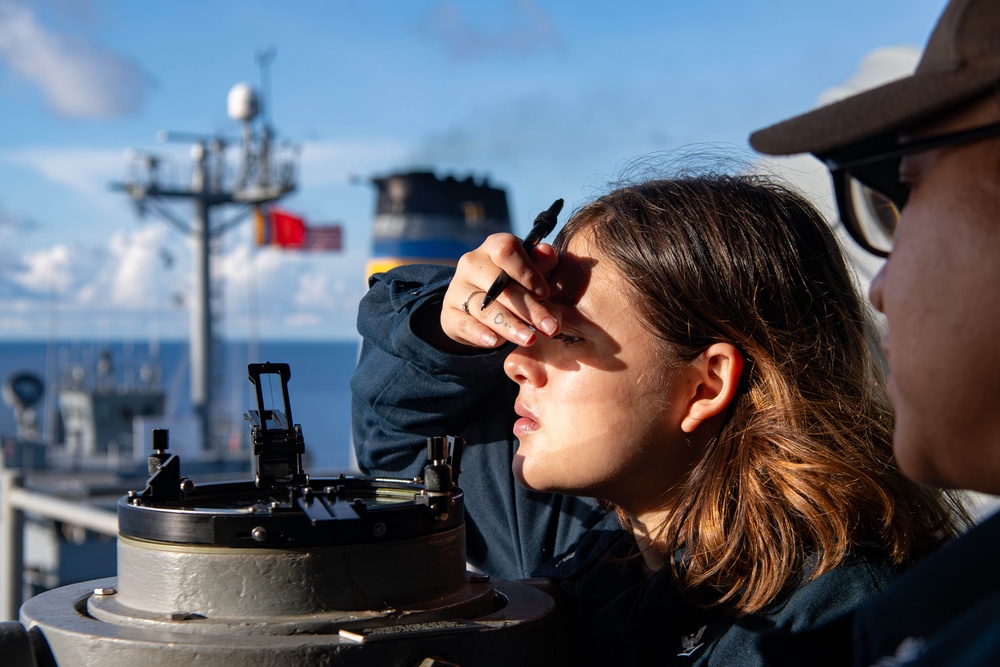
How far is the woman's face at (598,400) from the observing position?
1.85 m

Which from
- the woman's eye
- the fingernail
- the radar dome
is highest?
the radar dome

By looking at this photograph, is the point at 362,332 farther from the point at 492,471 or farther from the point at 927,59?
the point at 927,59

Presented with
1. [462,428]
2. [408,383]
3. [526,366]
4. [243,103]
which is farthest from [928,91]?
[243,103]

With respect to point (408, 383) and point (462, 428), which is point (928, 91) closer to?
point (408, 383)

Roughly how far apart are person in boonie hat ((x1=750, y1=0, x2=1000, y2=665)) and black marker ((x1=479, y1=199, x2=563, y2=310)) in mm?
674

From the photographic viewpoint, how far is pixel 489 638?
1.42m

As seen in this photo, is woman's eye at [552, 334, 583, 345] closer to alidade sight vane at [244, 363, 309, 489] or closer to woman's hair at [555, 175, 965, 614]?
A: woman's hair at [555, 175, 965, 614]

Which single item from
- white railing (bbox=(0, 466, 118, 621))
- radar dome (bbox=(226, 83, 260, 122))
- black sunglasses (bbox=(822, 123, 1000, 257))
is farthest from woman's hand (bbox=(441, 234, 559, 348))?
radar dome (bbox=(226, 83, 260, 122))

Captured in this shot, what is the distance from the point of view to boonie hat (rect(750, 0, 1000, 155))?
1052 mm

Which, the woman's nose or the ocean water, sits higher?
the woman's nose

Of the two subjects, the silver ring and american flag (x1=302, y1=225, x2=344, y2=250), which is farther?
american flag (x1=302, y1=225, x2=344, y2=250)

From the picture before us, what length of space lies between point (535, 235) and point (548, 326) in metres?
0.17

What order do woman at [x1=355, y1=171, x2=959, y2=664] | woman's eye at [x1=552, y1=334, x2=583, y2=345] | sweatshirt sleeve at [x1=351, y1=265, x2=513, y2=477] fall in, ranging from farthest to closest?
sweatshirt sleeve at [x1=351, y1=265, x2=513, y2=477], woman's eye at [x1=552, y1=334, x2=583, y2=345], woman at [x1=355, y1=171, x2=959, y2=664]

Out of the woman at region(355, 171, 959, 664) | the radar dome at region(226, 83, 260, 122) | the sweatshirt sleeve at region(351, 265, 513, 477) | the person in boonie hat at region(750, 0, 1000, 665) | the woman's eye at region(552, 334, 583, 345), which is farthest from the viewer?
the radar dome at region(226, 83, 260, 122)
